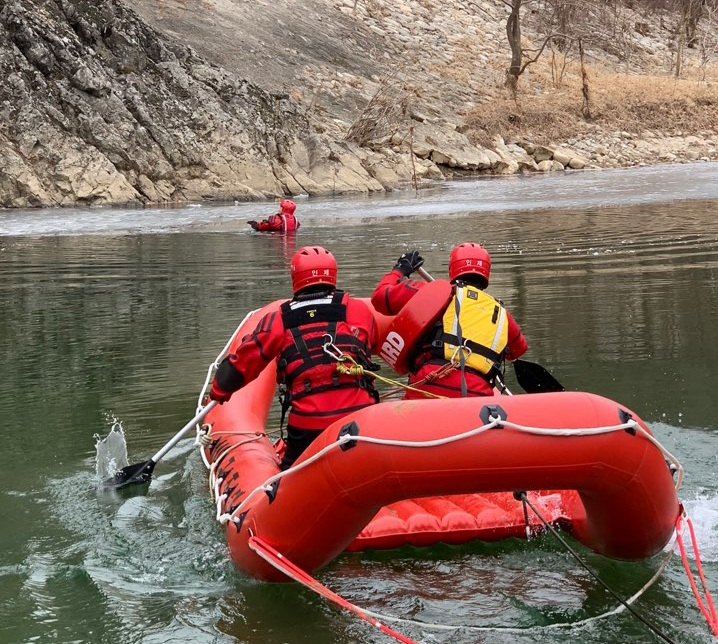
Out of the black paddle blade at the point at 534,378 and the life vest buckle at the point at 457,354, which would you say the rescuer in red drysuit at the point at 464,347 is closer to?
the life vest buckle at the point at 457,354

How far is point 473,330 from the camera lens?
204 inches

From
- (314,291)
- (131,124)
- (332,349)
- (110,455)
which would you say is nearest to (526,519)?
(332,349)

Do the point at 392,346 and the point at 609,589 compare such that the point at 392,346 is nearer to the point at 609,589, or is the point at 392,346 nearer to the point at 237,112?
the point at 609,589

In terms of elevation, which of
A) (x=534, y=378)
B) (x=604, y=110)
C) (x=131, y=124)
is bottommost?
(x=534, y=378)

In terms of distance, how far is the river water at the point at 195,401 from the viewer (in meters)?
4.10

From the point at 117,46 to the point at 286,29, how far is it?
11.2 m

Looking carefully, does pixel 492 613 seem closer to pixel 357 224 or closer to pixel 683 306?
pixel 683 306

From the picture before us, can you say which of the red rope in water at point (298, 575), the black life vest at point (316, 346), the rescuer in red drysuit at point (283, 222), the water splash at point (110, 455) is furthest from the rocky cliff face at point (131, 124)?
the red rope in water at point (298, 575)

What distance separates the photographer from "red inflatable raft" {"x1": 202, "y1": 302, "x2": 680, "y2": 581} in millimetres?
3641

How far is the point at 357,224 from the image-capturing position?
1905 cm

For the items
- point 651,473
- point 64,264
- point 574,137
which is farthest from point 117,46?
point 651,473

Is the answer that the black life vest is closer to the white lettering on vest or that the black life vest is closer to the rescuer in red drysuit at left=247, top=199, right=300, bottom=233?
the white lettering on vest

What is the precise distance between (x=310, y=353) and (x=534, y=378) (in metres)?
1.59

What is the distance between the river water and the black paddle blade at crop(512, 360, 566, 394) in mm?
885
